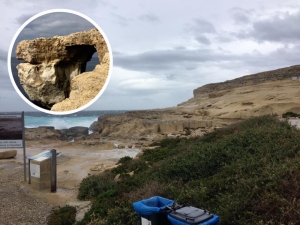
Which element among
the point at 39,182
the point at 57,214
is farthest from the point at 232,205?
the point at 39,182

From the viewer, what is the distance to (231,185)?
592cm

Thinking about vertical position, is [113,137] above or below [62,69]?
below

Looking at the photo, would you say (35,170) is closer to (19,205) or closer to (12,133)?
(19,205)

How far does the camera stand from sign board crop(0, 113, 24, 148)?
442 inches

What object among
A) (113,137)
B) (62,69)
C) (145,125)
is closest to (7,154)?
(113,137)

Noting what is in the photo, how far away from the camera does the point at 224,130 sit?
41.6 feet

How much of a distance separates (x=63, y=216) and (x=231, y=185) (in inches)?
148

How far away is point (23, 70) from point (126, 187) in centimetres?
379

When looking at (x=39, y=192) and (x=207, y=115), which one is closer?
(x=39, y=192)

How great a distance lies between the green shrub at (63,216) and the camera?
7.02m

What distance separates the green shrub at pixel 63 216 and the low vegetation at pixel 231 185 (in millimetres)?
449

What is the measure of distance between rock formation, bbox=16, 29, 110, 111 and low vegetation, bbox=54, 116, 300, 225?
241 cm

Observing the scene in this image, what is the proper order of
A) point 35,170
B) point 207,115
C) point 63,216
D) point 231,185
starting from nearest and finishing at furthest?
point 231,185 < point 63,216 < point 35,170 < point 207,115

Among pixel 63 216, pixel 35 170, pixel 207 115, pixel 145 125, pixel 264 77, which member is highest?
pixel 264 77
